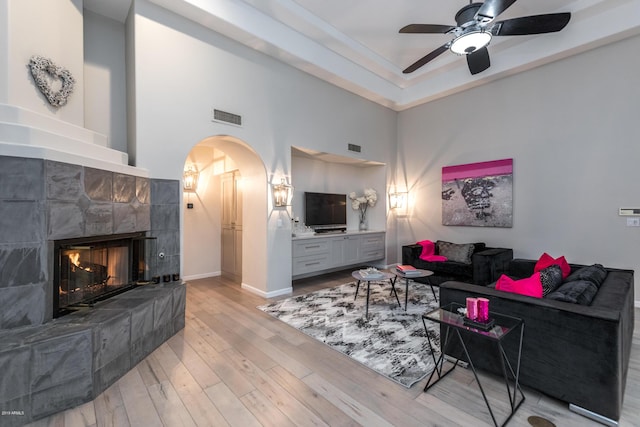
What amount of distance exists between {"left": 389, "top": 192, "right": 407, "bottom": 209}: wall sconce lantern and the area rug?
7.10 ft

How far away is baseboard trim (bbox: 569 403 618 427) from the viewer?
1727 millimetres

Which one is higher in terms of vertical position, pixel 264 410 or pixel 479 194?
pixel 479 194

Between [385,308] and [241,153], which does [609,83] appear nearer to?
[385,308]

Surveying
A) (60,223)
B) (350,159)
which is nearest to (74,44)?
(60,223)

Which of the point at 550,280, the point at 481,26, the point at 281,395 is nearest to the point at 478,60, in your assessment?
the point at 481,26

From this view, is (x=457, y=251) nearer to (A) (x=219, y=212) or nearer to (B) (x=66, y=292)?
(A) (x=219, y=212)

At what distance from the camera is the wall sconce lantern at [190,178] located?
5.29 m

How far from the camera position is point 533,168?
4.70m

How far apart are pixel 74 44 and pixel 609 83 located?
266 inches

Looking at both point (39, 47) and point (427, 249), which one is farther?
point (427, 249)

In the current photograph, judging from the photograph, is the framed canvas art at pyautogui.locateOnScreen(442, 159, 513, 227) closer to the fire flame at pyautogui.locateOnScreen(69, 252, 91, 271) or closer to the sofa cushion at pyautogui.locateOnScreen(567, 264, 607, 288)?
the sofa cushion at pyautogui.locateOnScreen(567, 264, 607, 288)

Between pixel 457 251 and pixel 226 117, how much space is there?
4.37 metres

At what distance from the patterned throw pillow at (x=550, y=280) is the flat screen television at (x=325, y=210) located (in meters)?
3.81

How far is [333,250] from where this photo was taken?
5363 mm
